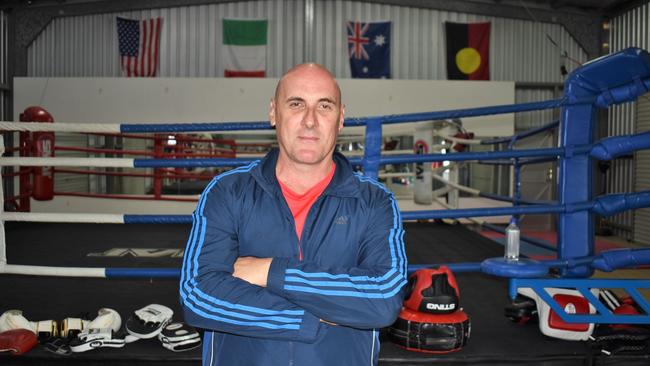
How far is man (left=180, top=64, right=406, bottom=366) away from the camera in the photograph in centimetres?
133

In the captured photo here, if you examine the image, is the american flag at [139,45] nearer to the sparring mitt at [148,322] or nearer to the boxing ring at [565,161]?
the boxing ring at [565,161]

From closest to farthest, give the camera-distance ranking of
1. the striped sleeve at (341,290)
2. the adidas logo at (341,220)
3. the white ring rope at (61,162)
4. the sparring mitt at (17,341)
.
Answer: the striped sleeve at (341,290) < the adidas logo at (341,220) < the sparring mitt at (17,341) < the white ring rope at (61,162)

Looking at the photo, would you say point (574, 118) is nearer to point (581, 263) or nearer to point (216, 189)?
point (581, 263)

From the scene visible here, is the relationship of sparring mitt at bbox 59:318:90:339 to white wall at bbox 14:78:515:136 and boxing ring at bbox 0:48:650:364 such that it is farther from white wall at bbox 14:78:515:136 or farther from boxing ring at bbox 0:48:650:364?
white wall at bbox 14:78:515:136

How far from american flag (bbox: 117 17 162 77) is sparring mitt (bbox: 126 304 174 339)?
27.4ft

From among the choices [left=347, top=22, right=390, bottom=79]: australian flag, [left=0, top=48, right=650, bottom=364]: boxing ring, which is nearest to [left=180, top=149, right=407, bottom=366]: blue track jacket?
[left=0, top=48, right=650, bottom=364]: boxing ring

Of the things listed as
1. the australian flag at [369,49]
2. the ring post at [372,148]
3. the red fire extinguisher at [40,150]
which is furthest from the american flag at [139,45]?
the ring post at [372,148]

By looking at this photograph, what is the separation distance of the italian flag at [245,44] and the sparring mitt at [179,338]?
815 cm

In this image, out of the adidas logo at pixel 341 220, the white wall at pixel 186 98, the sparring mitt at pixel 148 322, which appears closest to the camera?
the adidas logo at pixel 341 220

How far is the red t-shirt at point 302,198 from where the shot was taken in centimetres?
159

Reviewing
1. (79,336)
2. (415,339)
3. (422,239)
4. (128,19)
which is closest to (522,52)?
(422,239)

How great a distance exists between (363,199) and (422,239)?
3.82m

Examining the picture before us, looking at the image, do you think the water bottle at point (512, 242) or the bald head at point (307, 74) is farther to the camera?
the water bottle at point (512, 242)

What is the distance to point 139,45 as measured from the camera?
385 inches
